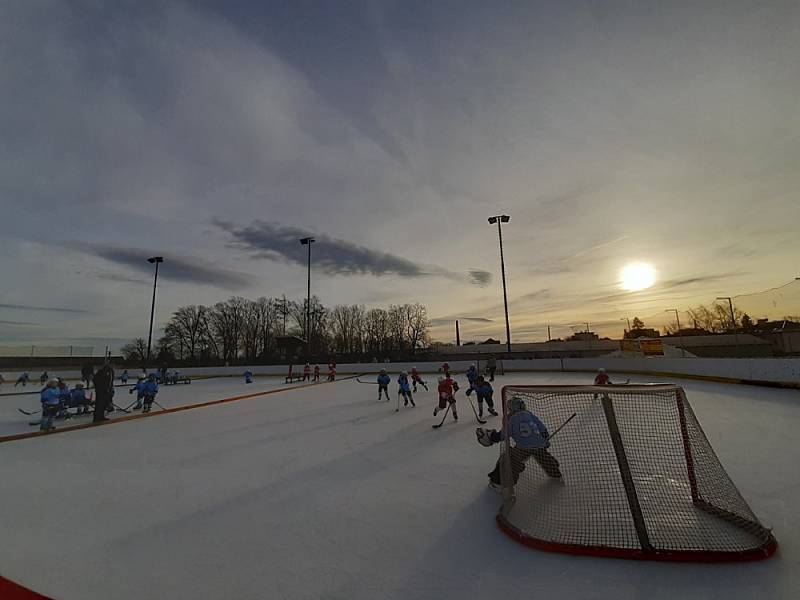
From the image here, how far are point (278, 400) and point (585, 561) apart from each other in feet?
46.5

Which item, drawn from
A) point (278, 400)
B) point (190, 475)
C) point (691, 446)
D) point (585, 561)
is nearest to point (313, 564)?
point (585, 561)

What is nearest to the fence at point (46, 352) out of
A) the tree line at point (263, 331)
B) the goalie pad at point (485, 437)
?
the tree line at point (263, 331)

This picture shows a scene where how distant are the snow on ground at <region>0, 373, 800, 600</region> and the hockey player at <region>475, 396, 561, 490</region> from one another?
1.64 ft

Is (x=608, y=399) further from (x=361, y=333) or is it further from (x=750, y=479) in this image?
(x=361, y=333)

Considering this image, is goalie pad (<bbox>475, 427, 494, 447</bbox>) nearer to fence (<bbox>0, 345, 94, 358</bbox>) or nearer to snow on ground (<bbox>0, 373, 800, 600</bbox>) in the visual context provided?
snow on ground (<bbox>0, 373, 800, 600</bbox>)

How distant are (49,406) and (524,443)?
12483 mm

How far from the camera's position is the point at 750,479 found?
4.88 metres

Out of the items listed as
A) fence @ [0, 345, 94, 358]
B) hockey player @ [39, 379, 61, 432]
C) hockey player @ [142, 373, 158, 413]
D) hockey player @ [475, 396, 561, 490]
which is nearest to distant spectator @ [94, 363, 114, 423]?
hockey player @ [39, 379, 61, 432]

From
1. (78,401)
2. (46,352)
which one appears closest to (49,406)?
(78,401)

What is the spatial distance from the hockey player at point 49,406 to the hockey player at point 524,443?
1161cm

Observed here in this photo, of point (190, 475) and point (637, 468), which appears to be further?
point (190, 475)

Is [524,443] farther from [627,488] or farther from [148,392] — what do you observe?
→ [148,392]

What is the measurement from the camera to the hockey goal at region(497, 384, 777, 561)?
3277mm

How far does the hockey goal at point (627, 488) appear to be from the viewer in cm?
328
